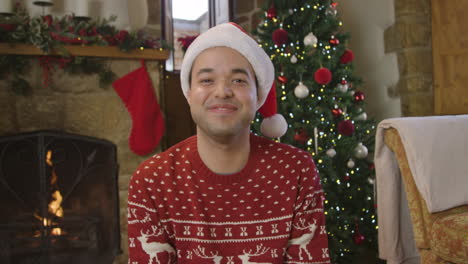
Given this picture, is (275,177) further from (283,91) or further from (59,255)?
(59,255)

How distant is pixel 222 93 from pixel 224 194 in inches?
11.3

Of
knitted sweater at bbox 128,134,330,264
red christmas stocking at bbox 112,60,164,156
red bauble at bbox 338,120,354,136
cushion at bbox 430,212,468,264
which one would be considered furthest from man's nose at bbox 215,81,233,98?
red christmas stocking at bbox 112,60,164,156

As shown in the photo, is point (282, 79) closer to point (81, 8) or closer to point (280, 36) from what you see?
point (280, 36)

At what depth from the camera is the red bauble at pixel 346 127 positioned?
2.36 m

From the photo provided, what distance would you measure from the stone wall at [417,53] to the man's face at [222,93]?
220 centimetres

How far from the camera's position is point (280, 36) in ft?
7.98

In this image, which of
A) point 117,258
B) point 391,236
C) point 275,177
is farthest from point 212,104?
point 117,258

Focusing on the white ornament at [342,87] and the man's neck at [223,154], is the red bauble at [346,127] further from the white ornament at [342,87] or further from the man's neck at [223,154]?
the man's neck at [223,154]

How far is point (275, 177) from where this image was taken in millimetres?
1094

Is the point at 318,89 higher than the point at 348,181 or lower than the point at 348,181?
higher

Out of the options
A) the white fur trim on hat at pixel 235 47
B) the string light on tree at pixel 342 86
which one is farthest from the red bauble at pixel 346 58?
the white fur trim on hat at pixel 235 47

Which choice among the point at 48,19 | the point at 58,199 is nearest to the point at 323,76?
the point at 48,19

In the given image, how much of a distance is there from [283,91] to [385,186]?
2.84ft

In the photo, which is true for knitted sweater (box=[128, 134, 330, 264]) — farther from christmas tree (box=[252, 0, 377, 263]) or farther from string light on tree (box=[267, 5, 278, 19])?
string light on tree (box=[267, 5, 278, 19])
